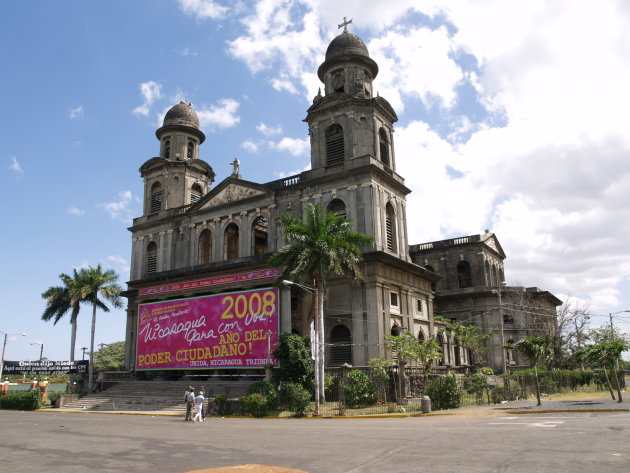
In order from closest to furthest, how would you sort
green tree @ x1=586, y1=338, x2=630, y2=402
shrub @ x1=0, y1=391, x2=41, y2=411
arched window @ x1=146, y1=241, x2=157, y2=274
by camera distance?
green tree @ x1=586, y1=338, x2=630, y2=402 → shrub @ x1=0, y1=391, x2=41, y2=411 → arched window @ x1=146, y1=241, x2=157, y2=274

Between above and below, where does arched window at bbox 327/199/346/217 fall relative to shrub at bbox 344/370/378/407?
above

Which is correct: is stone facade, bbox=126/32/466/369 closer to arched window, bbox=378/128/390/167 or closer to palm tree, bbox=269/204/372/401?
arched window, bbox=378/128/390/167

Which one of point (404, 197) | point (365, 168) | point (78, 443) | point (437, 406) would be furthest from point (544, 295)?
point (78, 443)

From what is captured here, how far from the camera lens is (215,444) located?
14.0 meters

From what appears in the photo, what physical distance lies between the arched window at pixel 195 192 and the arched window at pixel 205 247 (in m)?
6.15

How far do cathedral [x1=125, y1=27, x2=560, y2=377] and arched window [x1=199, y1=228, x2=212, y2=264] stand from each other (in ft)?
0.37

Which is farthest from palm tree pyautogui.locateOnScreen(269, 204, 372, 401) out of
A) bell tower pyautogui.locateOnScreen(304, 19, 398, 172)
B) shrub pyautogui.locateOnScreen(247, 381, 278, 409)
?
bell tower pyautogui.locateOnScreen(304, 19, 398, 172)

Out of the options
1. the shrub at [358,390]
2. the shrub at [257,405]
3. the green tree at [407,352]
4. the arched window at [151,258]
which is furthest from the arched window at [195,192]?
the shrub at [358,390]

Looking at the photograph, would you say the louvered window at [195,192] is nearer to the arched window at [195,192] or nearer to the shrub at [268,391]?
the arched window at [195,192]

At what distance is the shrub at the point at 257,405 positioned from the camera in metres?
25.8

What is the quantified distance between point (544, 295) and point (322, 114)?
29.4 metres

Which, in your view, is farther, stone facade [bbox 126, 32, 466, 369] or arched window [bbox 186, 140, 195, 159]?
arched window [bbox 186, 140, 195, 159]

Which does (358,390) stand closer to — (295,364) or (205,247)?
(295,364)

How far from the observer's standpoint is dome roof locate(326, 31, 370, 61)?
4041 cm
